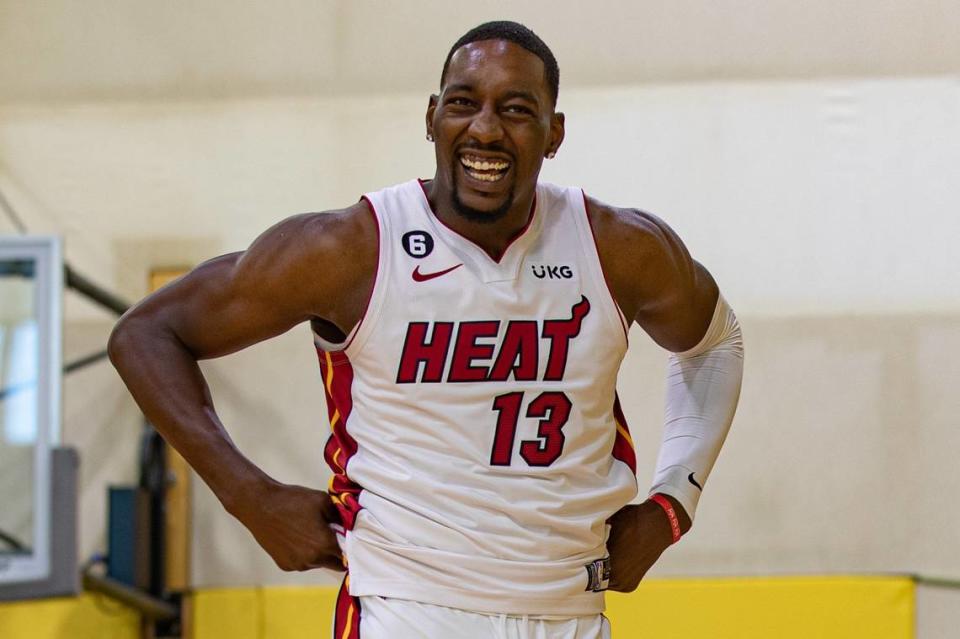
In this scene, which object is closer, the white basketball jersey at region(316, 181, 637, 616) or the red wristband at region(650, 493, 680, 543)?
the white basketball jersey at region(316, 181, 637, 616)

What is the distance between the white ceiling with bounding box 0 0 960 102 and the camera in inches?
167

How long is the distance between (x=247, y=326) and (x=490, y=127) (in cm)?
48

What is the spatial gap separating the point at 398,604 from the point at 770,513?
99.9 inches

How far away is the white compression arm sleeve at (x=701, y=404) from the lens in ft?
7.46

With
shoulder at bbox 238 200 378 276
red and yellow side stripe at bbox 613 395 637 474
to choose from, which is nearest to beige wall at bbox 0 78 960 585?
red and yellow side stripe at bbox 613 395 637 474

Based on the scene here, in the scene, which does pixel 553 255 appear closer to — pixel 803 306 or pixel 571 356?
pixel 571 356

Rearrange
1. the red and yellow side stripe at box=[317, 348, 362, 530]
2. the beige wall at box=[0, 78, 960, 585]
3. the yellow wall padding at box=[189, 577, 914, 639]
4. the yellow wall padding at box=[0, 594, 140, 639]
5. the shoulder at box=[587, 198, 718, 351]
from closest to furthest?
the red and yellow side stripe at box=[317, 348, 362, 530] < the shoulder at box=[587, 198, 718, 351] < the yellow wall padding at box=[0, 594, 140, 639] < the yellow wall padding at box=[189, 577, 914, 639] < the beige wall at box=[0, 78, 960, 585]

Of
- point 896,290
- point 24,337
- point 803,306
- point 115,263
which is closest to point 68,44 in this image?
point 115,263

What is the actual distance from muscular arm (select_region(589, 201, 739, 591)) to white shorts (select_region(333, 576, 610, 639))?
204 millimetres

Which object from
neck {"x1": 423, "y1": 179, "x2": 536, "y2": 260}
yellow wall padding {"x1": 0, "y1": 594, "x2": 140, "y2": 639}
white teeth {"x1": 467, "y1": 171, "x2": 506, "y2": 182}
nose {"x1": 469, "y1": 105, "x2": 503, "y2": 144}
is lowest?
yellow wall padding {"x1": 0, "y1": 594, "x2": 140, "y2": 639}

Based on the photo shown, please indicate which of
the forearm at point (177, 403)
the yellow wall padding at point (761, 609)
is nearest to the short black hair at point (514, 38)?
the forearm at point (177, 403)

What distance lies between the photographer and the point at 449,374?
6.21ft

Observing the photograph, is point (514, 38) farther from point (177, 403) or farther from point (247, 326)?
point (177, 403)

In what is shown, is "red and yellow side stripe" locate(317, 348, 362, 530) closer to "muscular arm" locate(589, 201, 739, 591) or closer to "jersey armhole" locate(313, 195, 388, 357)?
"jersey armhole" locate(313, 195, 388, 357)
